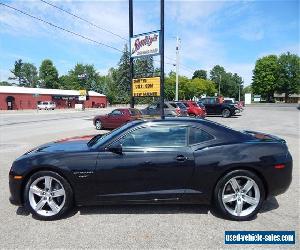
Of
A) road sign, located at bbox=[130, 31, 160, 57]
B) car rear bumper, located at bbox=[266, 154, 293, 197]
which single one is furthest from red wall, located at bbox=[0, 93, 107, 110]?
car rear bumper, located at bbox=[266, 154, 293, 197]

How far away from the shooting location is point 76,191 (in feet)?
14.6

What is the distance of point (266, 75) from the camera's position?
Result: 101 m

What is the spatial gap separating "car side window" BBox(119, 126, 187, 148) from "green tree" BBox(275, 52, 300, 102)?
104835 mm

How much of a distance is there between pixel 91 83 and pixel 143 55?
109809 millimetres

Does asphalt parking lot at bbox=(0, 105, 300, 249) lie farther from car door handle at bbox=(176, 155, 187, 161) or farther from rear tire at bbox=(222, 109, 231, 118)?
rear tire at bbox=(222, 109, 231, 118)

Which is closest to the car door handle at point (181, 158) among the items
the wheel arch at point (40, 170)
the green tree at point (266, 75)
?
the wheel arch at point (40, 170)

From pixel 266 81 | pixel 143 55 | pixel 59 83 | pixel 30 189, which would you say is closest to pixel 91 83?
pixel 59 83

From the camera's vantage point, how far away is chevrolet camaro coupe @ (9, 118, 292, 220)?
14.4ft

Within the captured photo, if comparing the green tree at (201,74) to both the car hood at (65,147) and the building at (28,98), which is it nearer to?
the building at (28,98)

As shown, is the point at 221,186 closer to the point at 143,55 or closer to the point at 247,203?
the point at 247,203

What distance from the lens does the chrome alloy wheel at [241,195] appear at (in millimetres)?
4438

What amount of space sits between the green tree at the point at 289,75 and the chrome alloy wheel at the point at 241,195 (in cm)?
10469

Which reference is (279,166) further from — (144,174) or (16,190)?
(16,190)

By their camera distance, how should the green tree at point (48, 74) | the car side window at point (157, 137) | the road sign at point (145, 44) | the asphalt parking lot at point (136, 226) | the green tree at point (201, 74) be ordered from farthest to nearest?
1. the green tree at point (201, 74)
2. the green tree at point (48, 74)
3. the road sign at point (145, 44)
4. the car side window at point (157, 137)
5. the asphalt parking lot at point (136, 226)
